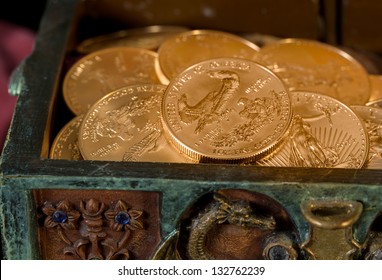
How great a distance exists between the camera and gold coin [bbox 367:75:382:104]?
1.64m

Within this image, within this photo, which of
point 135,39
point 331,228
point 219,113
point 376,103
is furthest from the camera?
point 135,39

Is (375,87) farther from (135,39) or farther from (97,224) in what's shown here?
(97,224)

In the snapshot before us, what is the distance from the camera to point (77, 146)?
1.46 meters

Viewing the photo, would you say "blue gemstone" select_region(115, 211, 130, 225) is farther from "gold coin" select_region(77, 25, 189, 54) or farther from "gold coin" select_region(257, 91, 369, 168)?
"gold coin" select_region(77, 25, 189, 54)

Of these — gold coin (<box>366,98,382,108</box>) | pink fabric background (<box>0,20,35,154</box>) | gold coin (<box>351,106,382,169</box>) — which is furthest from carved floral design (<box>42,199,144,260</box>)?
pink fabric background (<box>0,20,35,154</box>)

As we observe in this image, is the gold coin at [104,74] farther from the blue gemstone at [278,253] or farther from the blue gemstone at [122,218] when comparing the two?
the blue gemstone at [278,253]

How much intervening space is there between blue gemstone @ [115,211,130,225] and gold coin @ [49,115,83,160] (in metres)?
0.15

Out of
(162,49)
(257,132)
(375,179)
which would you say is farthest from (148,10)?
(375,179)

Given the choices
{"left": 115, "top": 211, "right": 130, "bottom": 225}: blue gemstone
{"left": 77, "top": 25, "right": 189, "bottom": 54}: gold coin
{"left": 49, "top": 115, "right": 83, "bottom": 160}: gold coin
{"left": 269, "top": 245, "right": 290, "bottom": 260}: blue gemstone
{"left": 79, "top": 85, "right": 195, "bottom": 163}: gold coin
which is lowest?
{"left": 269, "top": 245, "right": 290, "bottom": 260}: blue gemstone

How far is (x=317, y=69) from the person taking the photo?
1.69m

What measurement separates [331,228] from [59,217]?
0.40m

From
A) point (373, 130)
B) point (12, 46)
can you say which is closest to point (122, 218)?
point (373, 130)
